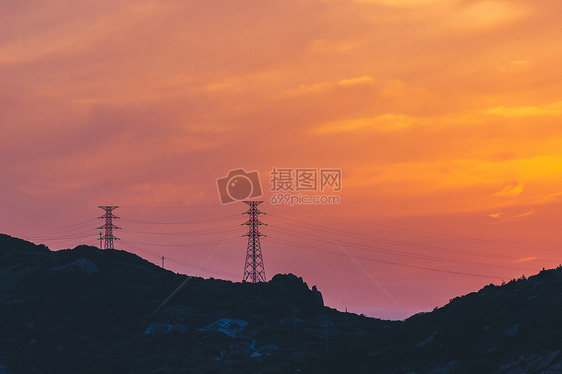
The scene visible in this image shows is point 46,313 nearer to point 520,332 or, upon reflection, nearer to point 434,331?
point 434,331

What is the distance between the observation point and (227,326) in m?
144

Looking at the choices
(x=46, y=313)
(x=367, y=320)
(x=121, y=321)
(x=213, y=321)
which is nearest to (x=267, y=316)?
(x=213, y=321)

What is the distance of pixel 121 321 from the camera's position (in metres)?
151

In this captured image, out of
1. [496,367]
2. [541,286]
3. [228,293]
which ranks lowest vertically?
[496,367]

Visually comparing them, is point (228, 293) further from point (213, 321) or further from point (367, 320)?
point (367, 320)

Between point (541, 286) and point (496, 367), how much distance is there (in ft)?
71.7

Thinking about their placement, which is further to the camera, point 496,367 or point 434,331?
point 434,331

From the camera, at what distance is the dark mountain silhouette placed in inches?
3132

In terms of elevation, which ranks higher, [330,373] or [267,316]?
[267,316]

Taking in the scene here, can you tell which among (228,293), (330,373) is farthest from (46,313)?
(330,373)

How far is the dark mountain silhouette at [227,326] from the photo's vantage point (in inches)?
3132

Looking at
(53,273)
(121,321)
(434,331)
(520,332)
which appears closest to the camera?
(520,332)

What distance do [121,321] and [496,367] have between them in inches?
3810

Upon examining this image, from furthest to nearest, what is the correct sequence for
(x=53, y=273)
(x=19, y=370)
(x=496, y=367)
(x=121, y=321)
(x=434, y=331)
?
1. (x=53, y=273)
2. (x=121, y=321)
3. (x=19, y=370)
4. (x=434, y=331)
5. (x=496, y=367)
